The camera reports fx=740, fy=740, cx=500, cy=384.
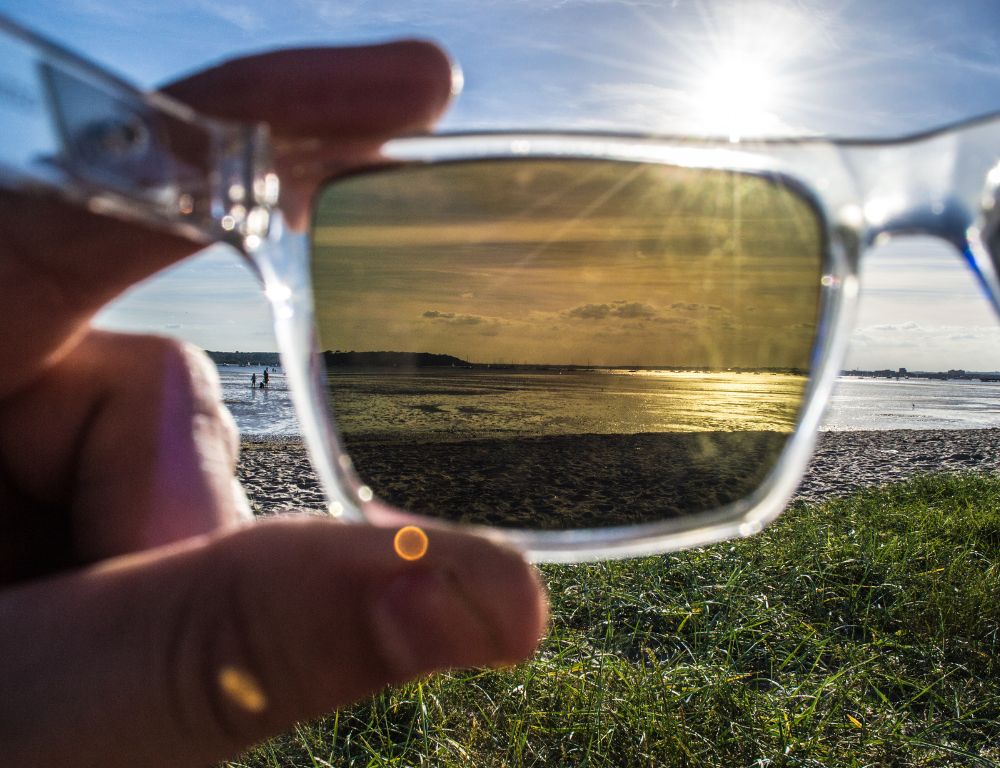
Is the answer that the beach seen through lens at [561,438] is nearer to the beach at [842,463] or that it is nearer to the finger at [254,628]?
the finger at [254,628]

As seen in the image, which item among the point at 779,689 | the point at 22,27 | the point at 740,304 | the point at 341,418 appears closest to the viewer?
the point at 22,27

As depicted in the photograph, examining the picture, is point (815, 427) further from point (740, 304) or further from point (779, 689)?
point (779, 689)

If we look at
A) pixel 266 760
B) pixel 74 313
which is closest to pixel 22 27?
pixel 74 313

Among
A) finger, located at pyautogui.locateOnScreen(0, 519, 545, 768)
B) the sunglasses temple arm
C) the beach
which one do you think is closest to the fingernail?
finger, located at pyautogui.locateOnScreen(0, 519, 545, 768)

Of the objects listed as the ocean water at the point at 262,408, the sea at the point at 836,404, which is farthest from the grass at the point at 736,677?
the ocean water at the point at 262,408

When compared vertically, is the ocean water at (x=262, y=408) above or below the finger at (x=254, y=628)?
below

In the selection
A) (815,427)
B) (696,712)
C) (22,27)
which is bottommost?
(696,712)
